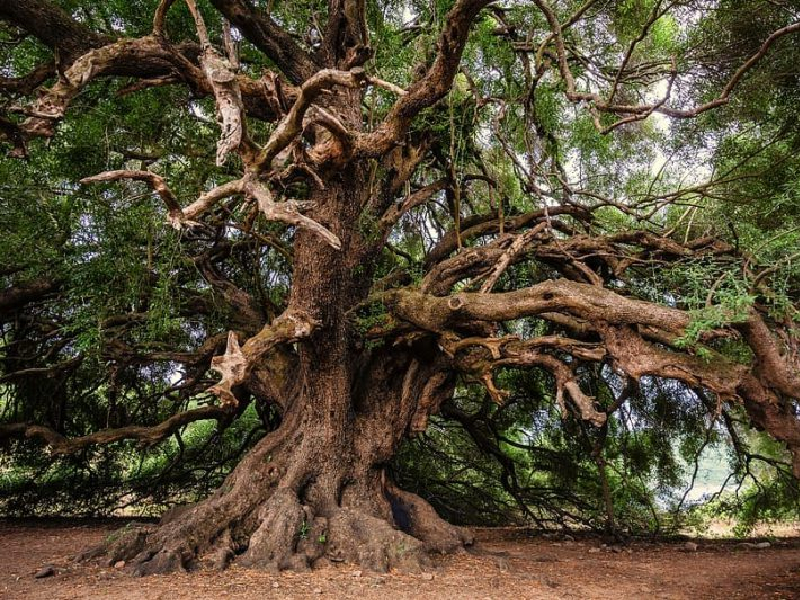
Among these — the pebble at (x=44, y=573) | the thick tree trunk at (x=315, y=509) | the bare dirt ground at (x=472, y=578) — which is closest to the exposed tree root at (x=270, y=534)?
the thick tree trunk at (x=315, y=509)

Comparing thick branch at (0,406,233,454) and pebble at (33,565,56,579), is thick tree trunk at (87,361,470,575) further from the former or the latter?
thick branch at (0,406,233,454)

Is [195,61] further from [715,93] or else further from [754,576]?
[754,576]

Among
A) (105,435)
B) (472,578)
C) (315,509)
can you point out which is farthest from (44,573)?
(472,578)

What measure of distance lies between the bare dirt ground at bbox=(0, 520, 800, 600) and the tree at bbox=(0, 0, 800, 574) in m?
0.39

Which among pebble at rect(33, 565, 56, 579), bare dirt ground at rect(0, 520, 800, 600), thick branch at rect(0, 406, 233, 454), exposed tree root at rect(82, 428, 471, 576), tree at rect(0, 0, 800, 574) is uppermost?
tree at rect(0, 0, 800, 574)

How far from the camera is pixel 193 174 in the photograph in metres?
6.18

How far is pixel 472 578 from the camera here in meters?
4.91

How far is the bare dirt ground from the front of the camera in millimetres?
4234

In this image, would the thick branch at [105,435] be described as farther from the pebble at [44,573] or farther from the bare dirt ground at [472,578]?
the pebble at [44,573]

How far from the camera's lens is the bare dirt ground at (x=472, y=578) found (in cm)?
423

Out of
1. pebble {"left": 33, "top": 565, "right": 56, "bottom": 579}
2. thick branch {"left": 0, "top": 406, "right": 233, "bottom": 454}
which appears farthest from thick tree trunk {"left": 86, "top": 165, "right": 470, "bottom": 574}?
thick branch {"left": 0, "top": 406, "right": 233, "bottom": 454}

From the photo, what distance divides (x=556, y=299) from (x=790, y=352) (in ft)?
5.81

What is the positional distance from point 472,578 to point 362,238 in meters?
3.54

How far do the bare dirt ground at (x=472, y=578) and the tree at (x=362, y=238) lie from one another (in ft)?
1.27
